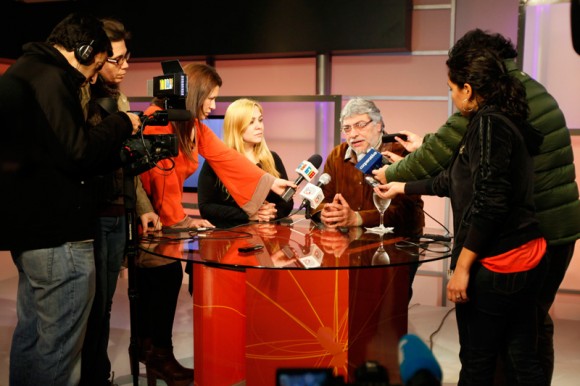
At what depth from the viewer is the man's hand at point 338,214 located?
3062 millimetres

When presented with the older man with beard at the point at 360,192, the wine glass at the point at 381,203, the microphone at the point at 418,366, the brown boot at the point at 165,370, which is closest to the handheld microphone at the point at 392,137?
the older man with beard at the point at 360,192

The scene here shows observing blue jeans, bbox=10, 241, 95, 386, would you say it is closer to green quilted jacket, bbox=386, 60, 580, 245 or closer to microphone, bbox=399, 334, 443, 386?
microphone, bbox=399, 334, 443, 386

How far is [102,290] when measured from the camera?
8.59 ft

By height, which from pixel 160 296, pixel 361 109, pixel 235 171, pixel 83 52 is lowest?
pixel 160 296

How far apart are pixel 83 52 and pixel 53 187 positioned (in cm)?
47

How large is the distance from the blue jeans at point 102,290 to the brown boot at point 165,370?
331 millimetres

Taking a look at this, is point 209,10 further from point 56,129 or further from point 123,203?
point 56,129

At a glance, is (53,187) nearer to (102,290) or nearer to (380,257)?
(102,290)

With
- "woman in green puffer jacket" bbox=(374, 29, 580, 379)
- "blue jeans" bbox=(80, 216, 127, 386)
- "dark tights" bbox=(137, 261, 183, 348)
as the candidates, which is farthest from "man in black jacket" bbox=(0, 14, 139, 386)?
"woman in green puffer jacket" bbox=(374, 29, 580, 379)

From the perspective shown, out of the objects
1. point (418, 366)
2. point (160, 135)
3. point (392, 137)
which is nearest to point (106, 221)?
point (160, 135)

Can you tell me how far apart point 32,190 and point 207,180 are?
5.18 ft

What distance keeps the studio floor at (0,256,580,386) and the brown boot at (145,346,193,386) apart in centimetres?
11

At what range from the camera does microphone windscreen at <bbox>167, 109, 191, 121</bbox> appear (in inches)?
98.6

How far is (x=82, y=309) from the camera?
215 cm
